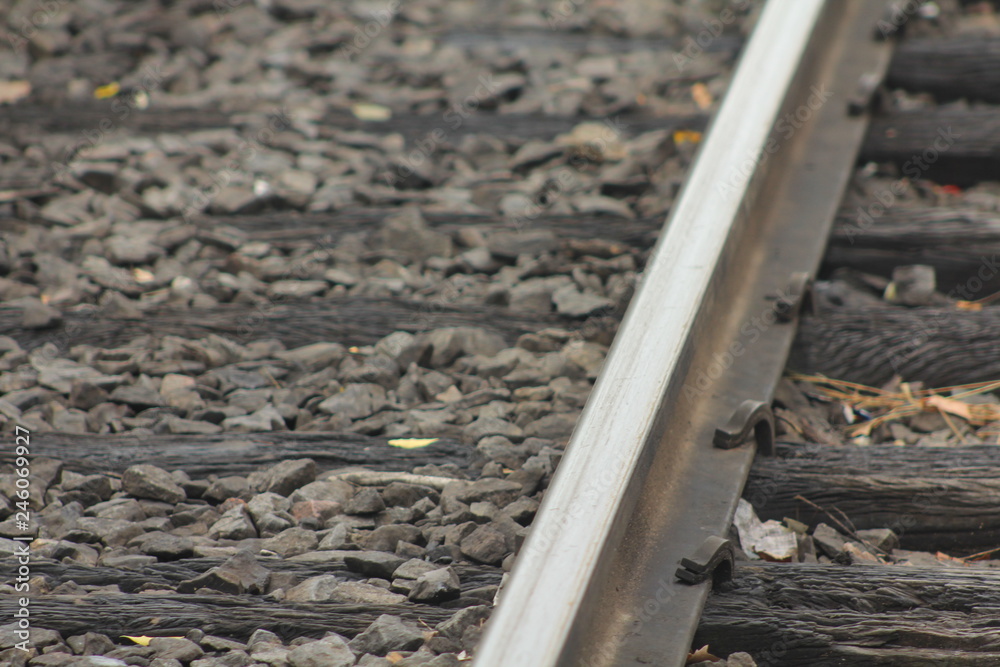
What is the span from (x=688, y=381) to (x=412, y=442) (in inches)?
22.6

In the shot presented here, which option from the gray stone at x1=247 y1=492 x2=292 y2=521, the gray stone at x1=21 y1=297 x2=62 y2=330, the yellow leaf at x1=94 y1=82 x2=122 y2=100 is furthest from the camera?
the yellow leaf at x1=94 y1=82 x2=122 y2=100

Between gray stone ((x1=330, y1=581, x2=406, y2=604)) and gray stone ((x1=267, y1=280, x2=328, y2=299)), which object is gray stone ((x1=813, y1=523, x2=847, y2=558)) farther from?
gray stone ((x1=267, y1=280, x2=328, y2=299))

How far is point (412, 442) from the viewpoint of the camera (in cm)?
212

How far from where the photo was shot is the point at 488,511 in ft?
6.07

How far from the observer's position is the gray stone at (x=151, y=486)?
1.97 m

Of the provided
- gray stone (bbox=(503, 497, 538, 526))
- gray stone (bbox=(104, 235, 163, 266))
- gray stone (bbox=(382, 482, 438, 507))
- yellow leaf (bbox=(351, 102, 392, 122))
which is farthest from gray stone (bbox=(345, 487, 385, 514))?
yellow leaf (bbox=(351, 102, 392, 122))

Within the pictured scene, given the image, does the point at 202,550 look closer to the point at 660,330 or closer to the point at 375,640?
the point at 375,640

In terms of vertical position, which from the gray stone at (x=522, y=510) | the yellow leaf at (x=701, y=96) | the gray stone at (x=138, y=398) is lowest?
the gray stone at (x=138, y=398)

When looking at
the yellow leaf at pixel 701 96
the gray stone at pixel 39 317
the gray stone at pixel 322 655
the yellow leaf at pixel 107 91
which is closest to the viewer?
the gray stone at pixel 322 655

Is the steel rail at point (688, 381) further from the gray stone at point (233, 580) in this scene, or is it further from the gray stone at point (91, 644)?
the gray stone at point (91, 644)

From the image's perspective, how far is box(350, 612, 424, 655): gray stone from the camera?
1565 millimetres

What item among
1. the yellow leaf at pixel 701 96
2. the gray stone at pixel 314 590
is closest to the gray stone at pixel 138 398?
the gray stone at pixel 314 590

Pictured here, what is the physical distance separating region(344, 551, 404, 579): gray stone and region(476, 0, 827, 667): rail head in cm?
36

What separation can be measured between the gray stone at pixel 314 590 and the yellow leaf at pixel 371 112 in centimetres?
222
